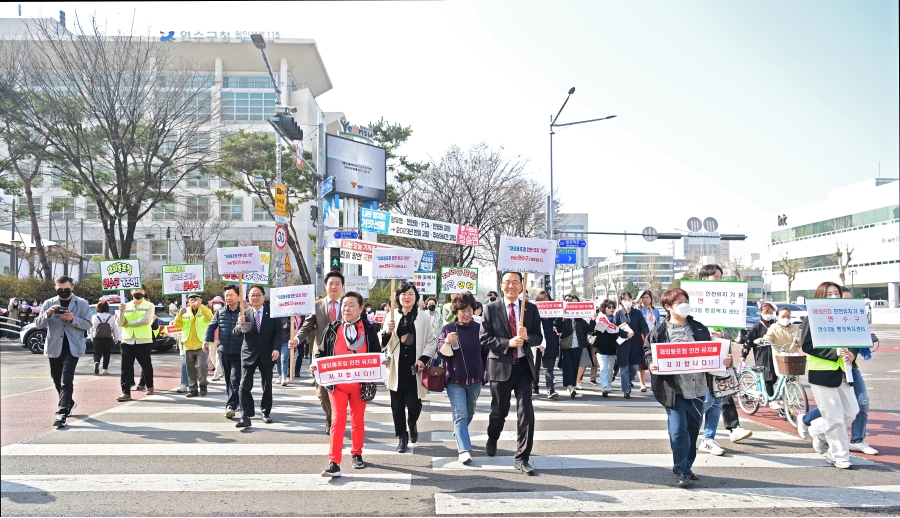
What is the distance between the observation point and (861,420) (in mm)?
7777

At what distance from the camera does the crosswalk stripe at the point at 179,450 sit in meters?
7.45

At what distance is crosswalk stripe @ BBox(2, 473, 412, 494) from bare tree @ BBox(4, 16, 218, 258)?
919 inches

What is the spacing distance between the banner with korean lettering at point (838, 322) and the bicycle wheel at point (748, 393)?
116 inches

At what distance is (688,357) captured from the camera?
6.39 m

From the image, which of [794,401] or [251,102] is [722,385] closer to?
[794,401]

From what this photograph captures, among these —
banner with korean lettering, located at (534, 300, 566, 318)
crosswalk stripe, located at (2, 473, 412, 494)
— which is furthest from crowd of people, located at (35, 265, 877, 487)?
banner with korean lettering, located at (534, 300, 566, 318)

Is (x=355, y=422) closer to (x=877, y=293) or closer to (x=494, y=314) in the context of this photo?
(x=494, y=314)

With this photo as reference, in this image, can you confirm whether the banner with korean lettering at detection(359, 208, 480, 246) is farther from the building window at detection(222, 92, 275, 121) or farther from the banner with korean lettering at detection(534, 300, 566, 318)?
the building window at detection(222, 92, 275, 121)

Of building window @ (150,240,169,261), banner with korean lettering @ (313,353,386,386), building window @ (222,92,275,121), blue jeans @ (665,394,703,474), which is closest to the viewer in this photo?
blue jeans @ (665,394,703,474)

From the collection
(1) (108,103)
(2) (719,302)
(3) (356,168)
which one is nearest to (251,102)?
(3) (356,168)

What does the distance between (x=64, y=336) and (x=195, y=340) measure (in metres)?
2.79

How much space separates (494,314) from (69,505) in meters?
4.10

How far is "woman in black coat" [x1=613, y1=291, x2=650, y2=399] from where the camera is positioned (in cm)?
1238

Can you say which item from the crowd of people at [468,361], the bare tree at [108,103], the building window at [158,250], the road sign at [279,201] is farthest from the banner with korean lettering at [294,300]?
the building window at [158,250]
